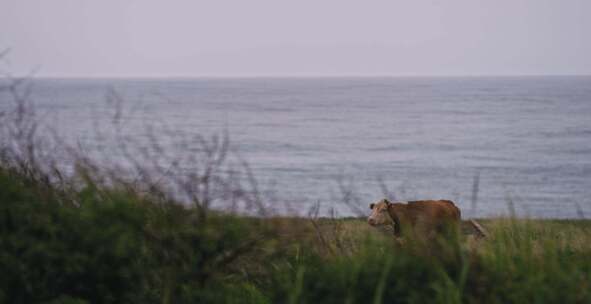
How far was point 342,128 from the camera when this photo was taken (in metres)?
98.4

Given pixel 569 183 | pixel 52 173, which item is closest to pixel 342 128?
pixel 569 183

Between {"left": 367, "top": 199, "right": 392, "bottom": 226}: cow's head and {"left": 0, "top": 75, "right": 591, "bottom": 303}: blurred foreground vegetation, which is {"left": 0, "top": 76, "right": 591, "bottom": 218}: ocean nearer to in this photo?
{"left": 0, "top": 75, "right": 591, "bottom": 303}: blurred foreground vegetation

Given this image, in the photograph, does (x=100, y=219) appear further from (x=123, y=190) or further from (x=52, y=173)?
(x=52, y=173)

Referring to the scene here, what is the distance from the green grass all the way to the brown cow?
0.83m

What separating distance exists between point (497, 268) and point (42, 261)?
3250 millimetres

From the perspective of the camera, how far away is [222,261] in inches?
265

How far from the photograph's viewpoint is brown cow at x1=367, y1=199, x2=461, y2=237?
7.75 m

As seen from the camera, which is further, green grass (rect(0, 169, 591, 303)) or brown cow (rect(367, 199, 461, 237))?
brown cow (rect(367, 199, 461, 237))

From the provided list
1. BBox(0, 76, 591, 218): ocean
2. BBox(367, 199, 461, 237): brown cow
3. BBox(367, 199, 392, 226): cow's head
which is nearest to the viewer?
BBox(367, 199, 461, 237): brown cow

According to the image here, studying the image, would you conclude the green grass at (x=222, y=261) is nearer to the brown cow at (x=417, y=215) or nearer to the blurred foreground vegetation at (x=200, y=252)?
the blurred foreground vegetation at (x=200, y=252)

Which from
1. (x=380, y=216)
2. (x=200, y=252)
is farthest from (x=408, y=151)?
(x=200, y=252)

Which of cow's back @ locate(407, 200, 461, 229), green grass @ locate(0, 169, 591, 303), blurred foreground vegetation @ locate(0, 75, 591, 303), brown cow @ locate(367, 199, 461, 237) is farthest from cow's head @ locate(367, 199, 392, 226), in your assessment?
green grass @ locate(0, 169, 591, 303)

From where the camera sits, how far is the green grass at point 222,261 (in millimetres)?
5793

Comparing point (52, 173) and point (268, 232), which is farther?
point (52, 173)
